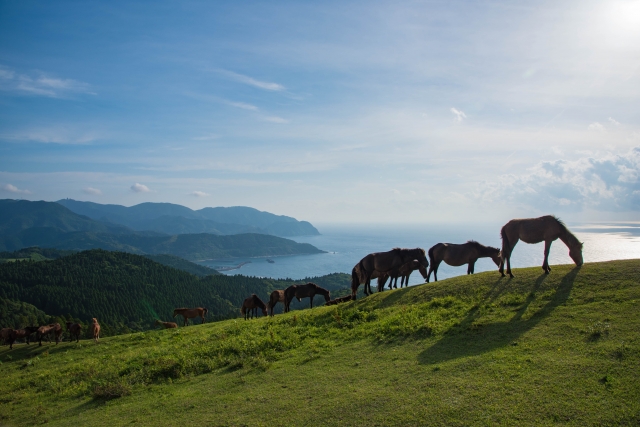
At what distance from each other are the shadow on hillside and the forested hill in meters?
103

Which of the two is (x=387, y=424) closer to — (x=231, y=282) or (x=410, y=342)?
(x=410, y=342)

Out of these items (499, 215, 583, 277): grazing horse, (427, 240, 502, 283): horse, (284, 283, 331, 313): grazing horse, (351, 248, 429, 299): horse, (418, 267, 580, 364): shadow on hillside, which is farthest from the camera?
(284, 283, 331, 313): grazing horse

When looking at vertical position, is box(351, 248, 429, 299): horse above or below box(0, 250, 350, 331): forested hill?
above

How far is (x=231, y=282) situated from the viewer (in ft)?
557

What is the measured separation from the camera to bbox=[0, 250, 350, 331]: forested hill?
4877 inches

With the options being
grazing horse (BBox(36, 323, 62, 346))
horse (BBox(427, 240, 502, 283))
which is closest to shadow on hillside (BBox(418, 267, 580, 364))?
horse (BBox(427, 240, 502, 283))

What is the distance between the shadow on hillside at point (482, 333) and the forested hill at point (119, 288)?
103m

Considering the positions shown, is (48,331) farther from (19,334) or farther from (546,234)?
(546,234)

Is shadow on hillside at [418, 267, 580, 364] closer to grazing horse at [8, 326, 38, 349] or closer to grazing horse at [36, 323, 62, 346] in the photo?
grazing horse at [36, 323, 62, 346]

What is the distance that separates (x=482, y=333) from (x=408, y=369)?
291cm

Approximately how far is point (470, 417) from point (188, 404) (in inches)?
280

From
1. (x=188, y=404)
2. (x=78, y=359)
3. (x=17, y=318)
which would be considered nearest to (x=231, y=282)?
(x=17, y=318)

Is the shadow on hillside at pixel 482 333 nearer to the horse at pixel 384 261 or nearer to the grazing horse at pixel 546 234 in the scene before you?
the grazing horse at pixel 546 234

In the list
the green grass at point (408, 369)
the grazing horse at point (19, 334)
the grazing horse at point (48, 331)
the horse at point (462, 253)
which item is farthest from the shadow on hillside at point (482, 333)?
the grazing horse at point (19, 334)
